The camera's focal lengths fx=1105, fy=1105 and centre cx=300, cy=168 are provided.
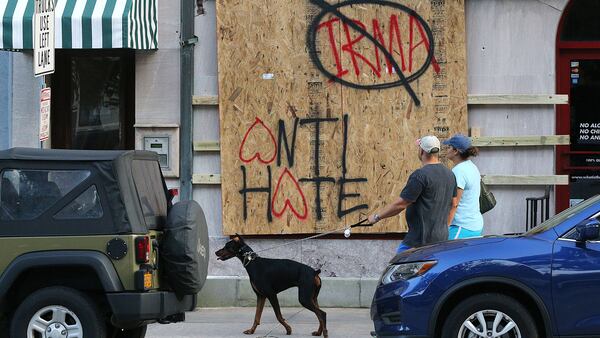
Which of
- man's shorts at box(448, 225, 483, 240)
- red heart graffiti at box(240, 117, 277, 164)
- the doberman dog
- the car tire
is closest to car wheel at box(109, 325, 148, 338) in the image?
the doberman dog

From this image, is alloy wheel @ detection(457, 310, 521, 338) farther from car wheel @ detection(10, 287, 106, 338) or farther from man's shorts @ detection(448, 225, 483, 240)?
car wheel @ detection(10, 287, 106, 338)

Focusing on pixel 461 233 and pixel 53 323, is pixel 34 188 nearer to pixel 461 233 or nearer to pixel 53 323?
pixel 53 323

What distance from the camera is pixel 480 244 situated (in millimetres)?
8344

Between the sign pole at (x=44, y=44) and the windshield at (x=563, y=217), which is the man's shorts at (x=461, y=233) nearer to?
the windshield at (x=563, y=217)

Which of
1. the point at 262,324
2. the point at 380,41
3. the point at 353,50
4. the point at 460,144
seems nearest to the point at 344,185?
the point at 353,50

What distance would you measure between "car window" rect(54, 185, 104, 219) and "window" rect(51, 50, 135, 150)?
5.27m

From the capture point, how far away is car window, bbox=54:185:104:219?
8.49 metres

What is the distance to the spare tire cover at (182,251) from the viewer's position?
8688 millimetres

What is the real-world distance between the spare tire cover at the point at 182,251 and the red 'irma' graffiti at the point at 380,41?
462 cm

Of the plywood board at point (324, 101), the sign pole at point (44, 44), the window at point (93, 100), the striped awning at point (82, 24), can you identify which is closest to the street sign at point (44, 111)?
the sign pole at point (44, 44)

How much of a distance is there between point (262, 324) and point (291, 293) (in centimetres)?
137

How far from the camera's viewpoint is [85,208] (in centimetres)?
852

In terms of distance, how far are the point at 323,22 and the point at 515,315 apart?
229 inches

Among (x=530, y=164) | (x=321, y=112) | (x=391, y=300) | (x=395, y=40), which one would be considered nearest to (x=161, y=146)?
(x=321, y=112)
